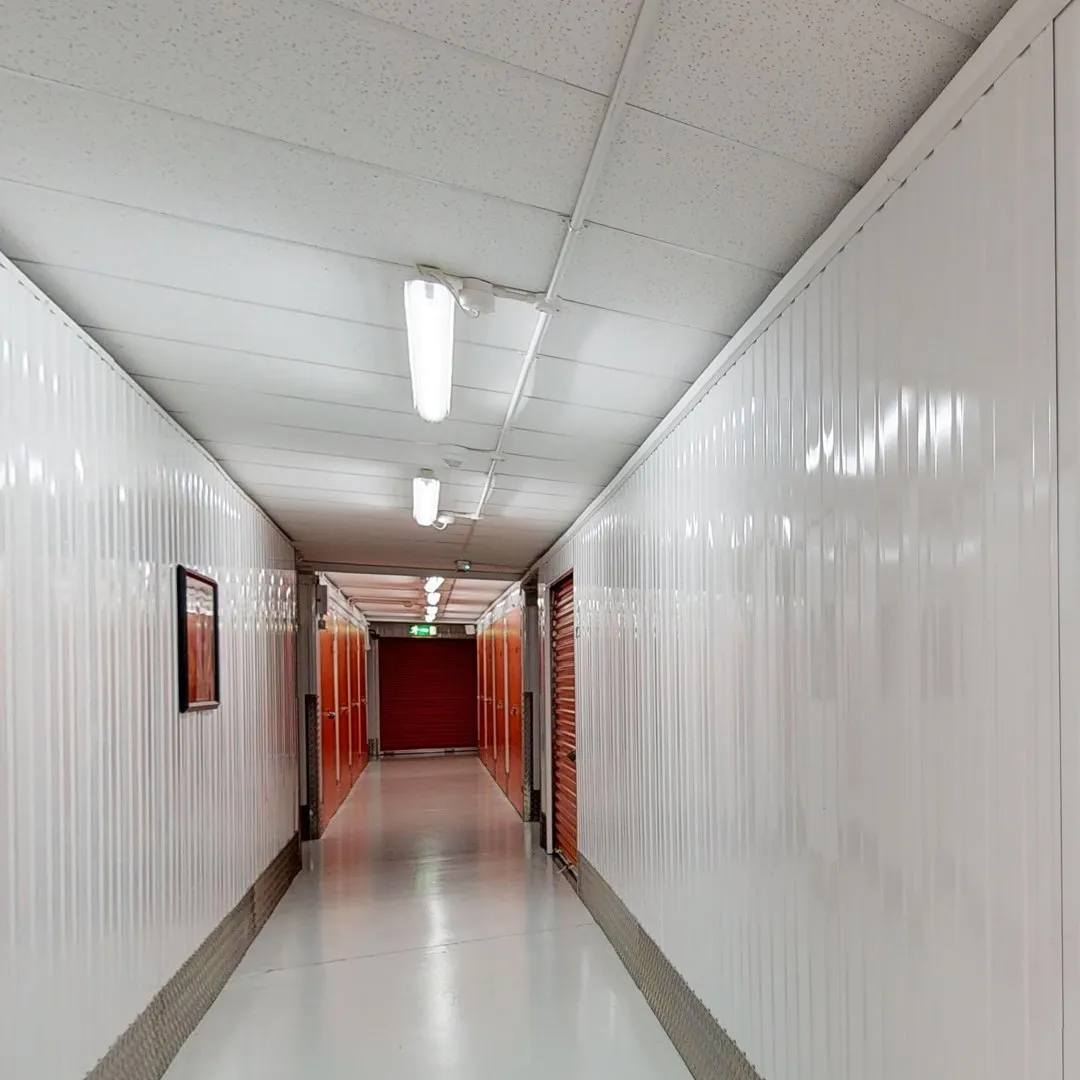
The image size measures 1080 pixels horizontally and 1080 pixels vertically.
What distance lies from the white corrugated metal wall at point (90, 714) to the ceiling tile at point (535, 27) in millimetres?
1354

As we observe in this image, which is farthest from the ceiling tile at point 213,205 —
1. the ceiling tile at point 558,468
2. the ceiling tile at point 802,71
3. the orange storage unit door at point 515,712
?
the orange storage unit door at point 515,712

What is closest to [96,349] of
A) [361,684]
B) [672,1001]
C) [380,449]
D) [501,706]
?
[380,449]

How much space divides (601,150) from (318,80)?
0.60 m

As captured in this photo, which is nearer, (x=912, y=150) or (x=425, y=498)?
(x=912, y=150)

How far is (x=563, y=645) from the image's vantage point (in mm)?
5719

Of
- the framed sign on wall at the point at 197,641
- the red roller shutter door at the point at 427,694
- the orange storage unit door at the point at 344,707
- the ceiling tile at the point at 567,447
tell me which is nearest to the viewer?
the framed sign on wall at the point at 197,641

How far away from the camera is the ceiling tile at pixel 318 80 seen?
44.6 inches

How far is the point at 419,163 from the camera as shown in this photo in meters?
1.49

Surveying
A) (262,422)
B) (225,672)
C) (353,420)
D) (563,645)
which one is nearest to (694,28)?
(353,420)

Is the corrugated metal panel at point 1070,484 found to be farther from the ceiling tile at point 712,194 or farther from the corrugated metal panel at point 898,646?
the ceiling tile at point 712,194

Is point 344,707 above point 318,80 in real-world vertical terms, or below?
below

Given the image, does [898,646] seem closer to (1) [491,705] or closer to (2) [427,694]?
(1) [491,705]

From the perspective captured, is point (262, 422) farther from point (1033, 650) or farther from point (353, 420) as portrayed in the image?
point (1033, 650)

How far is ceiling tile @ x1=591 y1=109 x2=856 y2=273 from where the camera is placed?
1.43 metres
